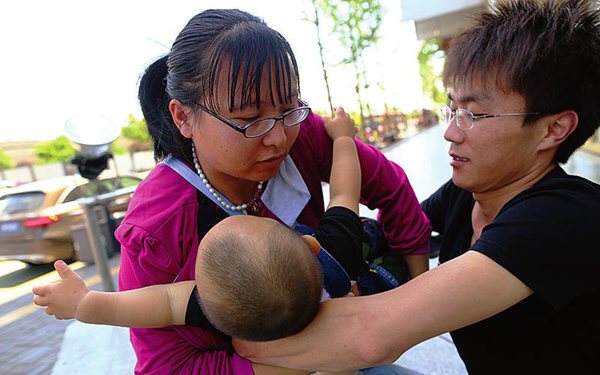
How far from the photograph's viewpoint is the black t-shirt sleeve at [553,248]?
94cm

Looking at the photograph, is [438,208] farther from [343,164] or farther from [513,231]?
[513,231]

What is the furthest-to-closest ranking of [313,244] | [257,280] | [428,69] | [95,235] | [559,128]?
[428,69] < [95,235] < [559,128] < [313,244] < [257,280]

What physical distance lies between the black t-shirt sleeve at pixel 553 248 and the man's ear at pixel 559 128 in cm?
21

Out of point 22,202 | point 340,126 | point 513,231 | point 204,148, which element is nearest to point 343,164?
point 340,126

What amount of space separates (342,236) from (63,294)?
0.67 meters

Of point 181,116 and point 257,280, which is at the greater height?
point 181,116

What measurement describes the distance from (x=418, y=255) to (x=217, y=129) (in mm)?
803

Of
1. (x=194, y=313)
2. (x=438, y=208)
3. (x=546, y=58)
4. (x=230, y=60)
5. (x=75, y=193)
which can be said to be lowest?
(x=75, y=193)

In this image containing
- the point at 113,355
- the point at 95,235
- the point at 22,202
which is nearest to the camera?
the point at 113,355

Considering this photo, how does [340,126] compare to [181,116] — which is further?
[340,126]

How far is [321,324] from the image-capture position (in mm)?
1003

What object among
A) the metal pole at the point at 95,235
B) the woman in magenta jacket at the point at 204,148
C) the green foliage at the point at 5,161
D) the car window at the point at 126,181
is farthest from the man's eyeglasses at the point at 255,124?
the green foliage at the point at 5,161

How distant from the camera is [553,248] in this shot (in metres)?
0.94

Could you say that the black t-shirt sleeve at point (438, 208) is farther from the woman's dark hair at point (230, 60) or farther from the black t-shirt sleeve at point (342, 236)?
the woman's dark hair at point (230, 60)
